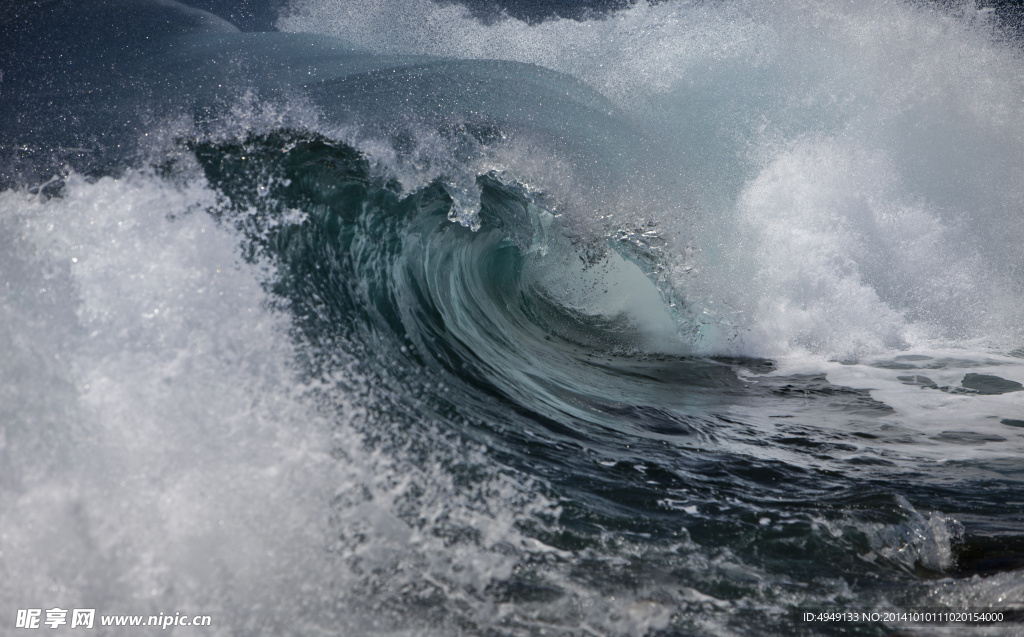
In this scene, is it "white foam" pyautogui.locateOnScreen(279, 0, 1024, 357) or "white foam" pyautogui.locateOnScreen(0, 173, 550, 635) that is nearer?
"white foam" pyautogui.locateOnScreen(0, 173, 550, 635)

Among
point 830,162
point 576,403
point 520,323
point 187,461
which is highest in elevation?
point 830,162

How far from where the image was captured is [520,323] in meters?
6.33

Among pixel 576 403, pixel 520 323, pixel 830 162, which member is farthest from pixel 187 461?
pixel 830 162

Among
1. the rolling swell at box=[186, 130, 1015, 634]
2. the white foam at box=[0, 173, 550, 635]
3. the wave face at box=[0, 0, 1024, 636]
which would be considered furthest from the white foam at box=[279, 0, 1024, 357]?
the white foam at box=[0, 173, 550, 635]

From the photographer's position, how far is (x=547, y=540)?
2.45m

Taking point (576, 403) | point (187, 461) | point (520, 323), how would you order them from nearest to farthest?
point (187, 461)
point (576, 403)
point (520, 323)

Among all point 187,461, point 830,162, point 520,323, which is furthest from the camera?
point 830,162

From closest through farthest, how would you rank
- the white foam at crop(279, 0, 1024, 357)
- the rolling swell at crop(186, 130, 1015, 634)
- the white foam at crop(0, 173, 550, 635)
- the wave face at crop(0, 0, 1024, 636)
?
the white foam at crop(0, 173, 550, 635) → the wave face at crop(0, 0, 1024, 636) → the rolling swell at crop(186, 130, 1015, 634) → the white foam at crop(279, 0, 1024, 357)

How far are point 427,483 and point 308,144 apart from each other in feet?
10.0

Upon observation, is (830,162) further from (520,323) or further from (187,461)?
(187,461)

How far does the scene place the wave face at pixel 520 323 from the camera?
7.31 feet

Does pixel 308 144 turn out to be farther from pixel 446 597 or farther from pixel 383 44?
pixel 383 44

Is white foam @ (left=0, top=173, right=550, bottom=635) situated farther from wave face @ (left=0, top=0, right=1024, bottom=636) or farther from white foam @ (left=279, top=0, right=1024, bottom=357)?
white foam @ (left=279, top=0, right=1024, bottom=357)

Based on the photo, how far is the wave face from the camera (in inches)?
87.7
